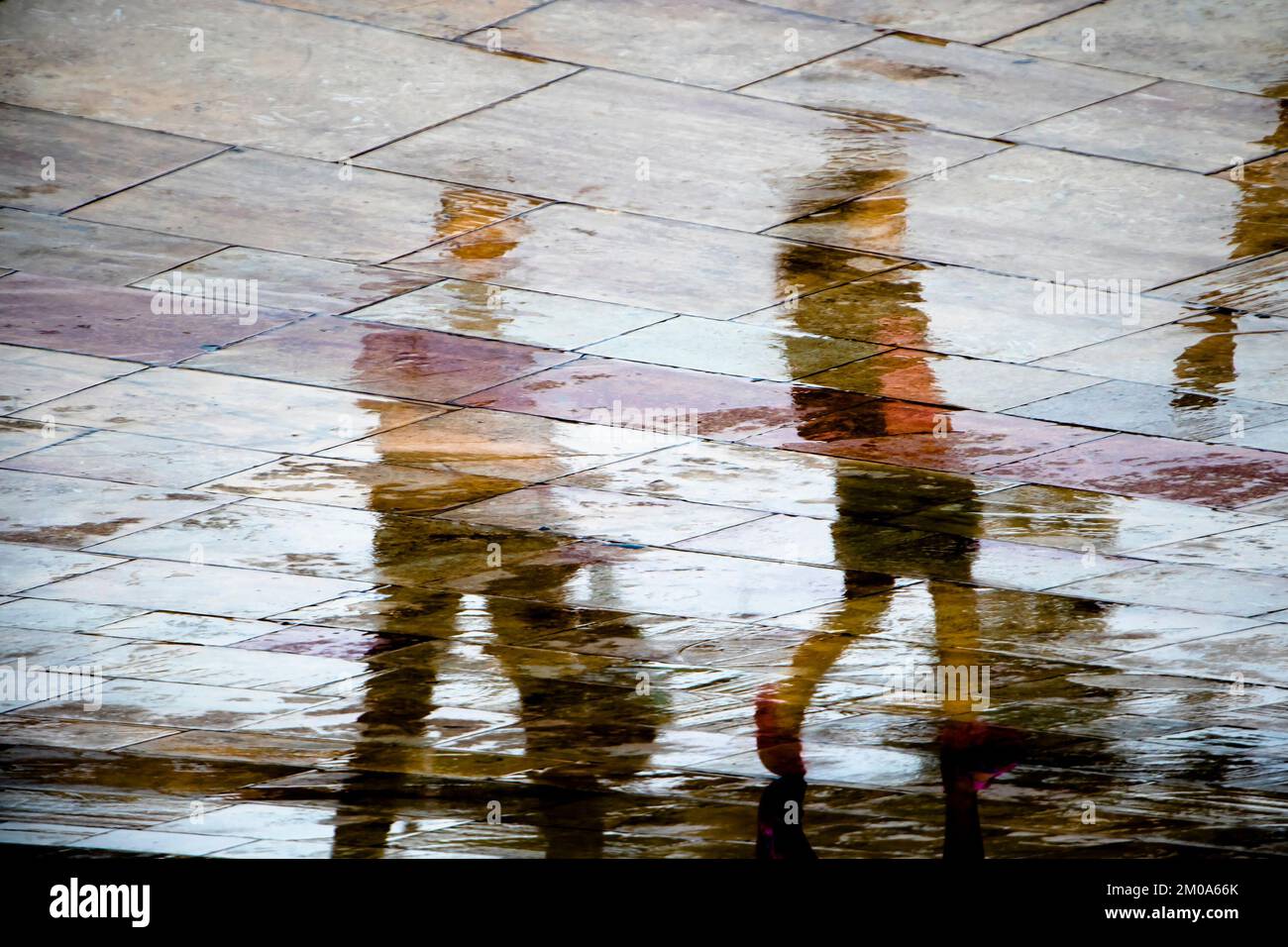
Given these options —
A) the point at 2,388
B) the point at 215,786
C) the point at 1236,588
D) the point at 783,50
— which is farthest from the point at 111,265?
the point at 215,786

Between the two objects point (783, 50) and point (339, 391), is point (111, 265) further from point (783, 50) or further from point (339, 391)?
point (783, 50)

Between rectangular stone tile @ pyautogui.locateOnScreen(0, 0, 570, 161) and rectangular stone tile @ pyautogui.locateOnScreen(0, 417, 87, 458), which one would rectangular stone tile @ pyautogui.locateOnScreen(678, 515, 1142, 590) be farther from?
rectangular stone tile @ pyautogui.locateOnScreen(0, 0, 570, 161)

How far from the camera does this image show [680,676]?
1431cm

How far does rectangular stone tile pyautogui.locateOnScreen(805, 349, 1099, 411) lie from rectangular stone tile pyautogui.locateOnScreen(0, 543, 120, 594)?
229 inches

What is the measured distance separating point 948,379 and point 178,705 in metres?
9.27

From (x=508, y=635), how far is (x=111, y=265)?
21.0 feet

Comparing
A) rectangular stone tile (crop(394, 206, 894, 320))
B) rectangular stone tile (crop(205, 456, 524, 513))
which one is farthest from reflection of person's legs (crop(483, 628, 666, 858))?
rectangular stone tile (crop(394, 206, 894, 320))

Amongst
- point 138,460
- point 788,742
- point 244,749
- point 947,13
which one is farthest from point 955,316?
point 244,749

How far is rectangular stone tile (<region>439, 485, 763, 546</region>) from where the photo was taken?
1047 centimetres

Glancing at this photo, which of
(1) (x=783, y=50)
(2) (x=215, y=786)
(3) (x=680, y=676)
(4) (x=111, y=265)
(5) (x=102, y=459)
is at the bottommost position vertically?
(2) (x=215, y=786)

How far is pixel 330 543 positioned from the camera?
438 inches

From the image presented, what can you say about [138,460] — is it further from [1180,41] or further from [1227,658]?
[1227,658]

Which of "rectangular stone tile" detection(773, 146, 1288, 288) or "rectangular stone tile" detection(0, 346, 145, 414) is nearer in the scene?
"rectangular stone tile" detection(773, 146, 1288, 288)

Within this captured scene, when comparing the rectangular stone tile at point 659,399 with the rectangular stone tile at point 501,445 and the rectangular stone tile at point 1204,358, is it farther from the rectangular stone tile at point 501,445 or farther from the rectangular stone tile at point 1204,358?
the rectangular stone tile at point 1204,358
